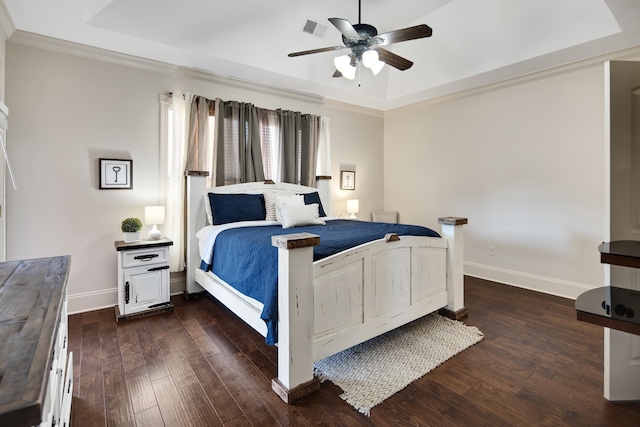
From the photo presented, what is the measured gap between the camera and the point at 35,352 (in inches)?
26.9

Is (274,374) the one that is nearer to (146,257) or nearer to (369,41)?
(146,257)

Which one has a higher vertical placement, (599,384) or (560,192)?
(560,192)

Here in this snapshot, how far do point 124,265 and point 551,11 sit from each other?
465 cm

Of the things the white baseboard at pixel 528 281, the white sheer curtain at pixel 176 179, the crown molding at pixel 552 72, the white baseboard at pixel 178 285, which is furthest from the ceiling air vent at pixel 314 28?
the white baseboard at pixel 528 281

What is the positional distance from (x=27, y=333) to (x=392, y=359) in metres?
2.05

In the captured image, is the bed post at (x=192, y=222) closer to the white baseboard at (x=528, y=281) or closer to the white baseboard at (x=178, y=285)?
the white baseboard at (x=178, y=285)

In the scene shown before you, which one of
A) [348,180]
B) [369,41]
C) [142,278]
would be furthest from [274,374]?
[348,180]

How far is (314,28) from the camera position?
3514 mm

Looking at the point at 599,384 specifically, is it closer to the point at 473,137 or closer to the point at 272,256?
the point at 272,256

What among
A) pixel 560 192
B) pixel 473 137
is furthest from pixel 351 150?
pixel 560 192

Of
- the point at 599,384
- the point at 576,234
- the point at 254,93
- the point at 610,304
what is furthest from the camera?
the point at 254,93

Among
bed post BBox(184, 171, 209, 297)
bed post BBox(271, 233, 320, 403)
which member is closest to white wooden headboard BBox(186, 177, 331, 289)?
bed post BBox(184, 171, 209, 297)

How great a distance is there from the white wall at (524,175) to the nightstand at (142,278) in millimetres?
3778

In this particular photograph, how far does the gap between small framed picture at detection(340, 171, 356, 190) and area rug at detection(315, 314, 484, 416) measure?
2.77 m
